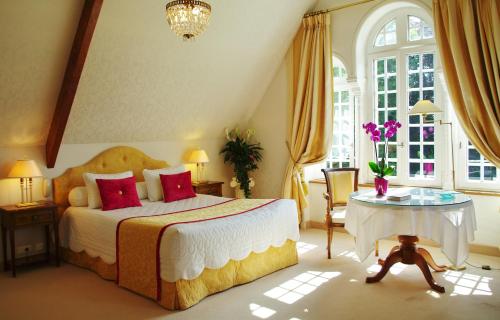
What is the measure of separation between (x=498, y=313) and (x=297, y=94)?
11.9ft

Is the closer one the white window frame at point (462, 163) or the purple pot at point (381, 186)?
the purple pot at point (381, 186)

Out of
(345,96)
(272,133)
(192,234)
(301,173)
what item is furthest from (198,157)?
(192,234)

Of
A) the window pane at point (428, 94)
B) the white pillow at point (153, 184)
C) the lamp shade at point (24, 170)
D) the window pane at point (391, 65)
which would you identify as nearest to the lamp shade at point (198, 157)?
the white pillow at point (153, 184)

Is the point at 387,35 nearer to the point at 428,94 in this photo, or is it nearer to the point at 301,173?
the point at 428,94

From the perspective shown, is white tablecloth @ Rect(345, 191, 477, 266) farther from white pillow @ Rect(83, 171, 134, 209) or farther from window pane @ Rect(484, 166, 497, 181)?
white pillow @ Rect(83, 171, 134, 209)

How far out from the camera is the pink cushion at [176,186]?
16.4 feet

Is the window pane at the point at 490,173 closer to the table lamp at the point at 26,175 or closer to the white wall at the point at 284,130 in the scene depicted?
the white wall at the point at 284,130

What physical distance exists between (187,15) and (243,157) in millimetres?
3444

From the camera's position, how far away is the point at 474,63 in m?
4.34

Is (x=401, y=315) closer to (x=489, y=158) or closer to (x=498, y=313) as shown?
(x=498, y=313)

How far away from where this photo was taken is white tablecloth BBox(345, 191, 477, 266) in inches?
134

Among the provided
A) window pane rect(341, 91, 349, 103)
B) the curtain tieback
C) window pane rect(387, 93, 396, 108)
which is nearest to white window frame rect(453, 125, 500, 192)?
window pane rect(387, 93, 396, 108)

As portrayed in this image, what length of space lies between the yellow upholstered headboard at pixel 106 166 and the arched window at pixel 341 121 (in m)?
2.34

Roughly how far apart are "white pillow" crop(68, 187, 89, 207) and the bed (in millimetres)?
95
